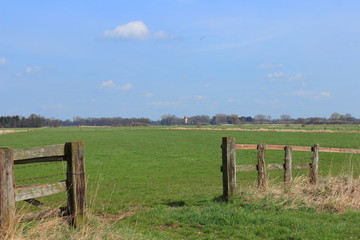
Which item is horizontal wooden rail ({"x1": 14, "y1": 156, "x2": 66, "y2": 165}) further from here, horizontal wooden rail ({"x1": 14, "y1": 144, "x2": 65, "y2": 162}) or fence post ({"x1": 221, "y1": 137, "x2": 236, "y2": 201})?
fence post ({"x1": 221, "y1": 137, "x2": 236, "y2": 201})

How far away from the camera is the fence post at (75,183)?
7203 millimetres

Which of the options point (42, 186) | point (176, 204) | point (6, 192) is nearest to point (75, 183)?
point (42, 186)

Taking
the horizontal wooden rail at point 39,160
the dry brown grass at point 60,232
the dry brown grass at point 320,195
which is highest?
the horizontal wooden rail at point 39,160

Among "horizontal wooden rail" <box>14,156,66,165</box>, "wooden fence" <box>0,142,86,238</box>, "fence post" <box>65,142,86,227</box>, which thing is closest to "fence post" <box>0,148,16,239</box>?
"wooden fence" <box>0,142,86,238</box>

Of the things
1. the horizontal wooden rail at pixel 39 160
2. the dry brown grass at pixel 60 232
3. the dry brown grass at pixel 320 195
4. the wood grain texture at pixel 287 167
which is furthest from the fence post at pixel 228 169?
the horizontal wooden rail at pixel 39 160

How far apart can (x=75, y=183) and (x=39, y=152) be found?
0.88 m

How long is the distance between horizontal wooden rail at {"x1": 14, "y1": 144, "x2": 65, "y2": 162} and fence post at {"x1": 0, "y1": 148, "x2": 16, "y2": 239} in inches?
8.6

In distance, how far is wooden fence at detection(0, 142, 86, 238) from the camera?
594cm

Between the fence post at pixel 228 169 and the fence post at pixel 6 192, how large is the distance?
6.13m

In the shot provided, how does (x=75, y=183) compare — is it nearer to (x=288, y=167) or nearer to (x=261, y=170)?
(x=261, y=170)

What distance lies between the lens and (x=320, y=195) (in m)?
10.8

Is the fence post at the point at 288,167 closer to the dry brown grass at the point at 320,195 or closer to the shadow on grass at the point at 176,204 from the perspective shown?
the dry brown grass at the point at 320,195

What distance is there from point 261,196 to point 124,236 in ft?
16.2

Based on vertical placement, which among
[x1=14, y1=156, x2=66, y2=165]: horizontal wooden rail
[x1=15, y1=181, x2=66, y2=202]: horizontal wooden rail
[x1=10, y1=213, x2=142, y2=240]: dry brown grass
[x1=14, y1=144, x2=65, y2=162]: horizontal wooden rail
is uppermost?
[x1=14, y1=144, x2=65, y2=162]: horizontal wooden rail
